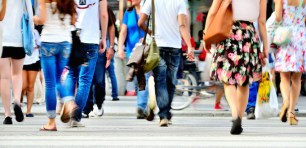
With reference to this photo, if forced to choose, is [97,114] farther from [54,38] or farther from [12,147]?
[12,147]

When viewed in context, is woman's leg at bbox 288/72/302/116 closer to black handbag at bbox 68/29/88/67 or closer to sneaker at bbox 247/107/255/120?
sneaker at bbox 247/107/255/120

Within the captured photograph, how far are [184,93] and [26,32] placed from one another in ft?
21.1

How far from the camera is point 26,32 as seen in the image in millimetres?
12938

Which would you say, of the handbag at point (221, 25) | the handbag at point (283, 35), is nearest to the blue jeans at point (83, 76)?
the handbag at point (221, 25)

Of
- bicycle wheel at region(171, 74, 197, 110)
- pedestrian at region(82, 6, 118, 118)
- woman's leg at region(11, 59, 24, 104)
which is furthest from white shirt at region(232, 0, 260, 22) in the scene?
bicycle wheel at region(171, 74, 197, 110)

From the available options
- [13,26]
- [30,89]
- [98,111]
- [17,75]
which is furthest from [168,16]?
[30,89]

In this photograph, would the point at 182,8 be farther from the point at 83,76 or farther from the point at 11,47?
the point at 11,47

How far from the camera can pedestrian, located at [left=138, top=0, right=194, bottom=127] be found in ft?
43.3

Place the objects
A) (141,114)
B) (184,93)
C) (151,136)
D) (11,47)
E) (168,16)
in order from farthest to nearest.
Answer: (184,93), (141,114), (168,16), (11,47), (151,136)

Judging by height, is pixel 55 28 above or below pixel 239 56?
above

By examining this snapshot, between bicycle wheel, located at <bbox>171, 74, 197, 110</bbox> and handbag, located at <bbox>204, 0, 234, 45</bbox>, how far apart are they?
6.76 metres

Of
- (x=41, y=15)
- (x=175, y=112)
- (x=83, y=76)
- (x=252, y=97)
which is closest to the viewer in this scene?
(x=41, y=15)

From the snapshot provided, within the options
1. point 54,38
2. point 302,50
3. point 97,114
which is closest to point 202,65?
point 97,114

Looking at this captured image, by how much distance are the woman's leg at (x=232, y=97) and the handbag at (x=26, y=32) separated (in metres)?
2.68
